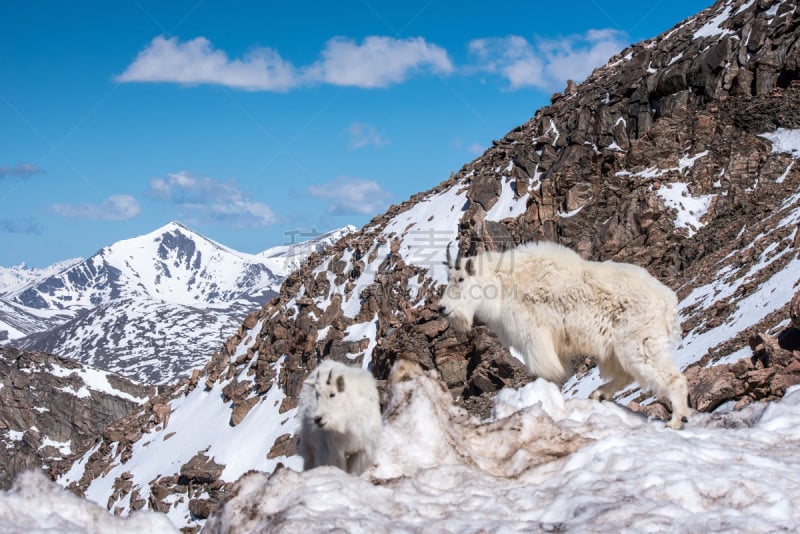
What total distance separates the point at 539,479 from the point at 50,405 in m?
197

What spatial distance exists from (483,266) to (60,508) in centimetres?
757

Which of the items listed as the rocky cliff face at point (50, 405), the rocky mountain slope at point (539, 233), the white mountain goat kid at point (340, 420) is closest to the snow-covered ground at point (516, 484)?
the white mountain goat kid at point (340, 420)

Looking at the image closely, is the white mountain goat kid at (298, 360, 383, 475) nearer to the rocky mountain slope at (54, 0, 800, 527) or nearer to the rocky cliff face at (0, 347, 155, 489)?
the rocky mountain slope at (54, 0, 800, 527)

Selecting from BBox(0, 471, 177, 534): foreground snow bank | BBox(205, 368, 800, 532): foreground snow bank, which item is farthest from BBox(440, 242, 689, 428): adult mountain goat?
BBox(0, 471, 177, 534): foreground snow bank

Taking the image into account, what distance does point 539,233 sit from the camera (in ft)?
169

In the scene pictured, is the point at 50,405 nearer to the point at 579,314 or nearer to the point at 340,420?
the point at 340,420

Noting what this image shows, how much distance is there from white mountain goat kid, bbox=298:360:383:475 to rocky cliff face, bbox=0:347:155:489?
16489cm

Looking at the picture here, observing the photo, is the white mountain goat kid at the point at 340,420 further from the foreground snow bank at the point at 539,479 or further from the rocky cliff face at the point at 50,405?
the rocky cliff face at the point at 50,405

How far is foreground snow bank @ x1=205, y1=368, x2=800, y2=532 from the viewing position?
5535 mm

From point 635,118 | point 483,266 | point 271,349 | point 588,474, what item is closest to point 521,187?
point 635,118

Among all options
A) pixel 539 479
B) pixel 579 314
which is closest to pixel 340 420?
pixel 539 479

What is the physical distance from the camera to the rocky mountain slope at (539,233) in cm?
4262

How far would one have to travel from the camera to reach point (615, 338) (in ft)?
31.3

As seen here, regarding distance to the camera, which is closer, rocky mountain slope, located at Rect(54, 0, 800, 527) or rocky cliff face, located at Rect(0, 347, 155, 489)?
rocky mountain slope, located at Rect(54, 0, 800, 527)
